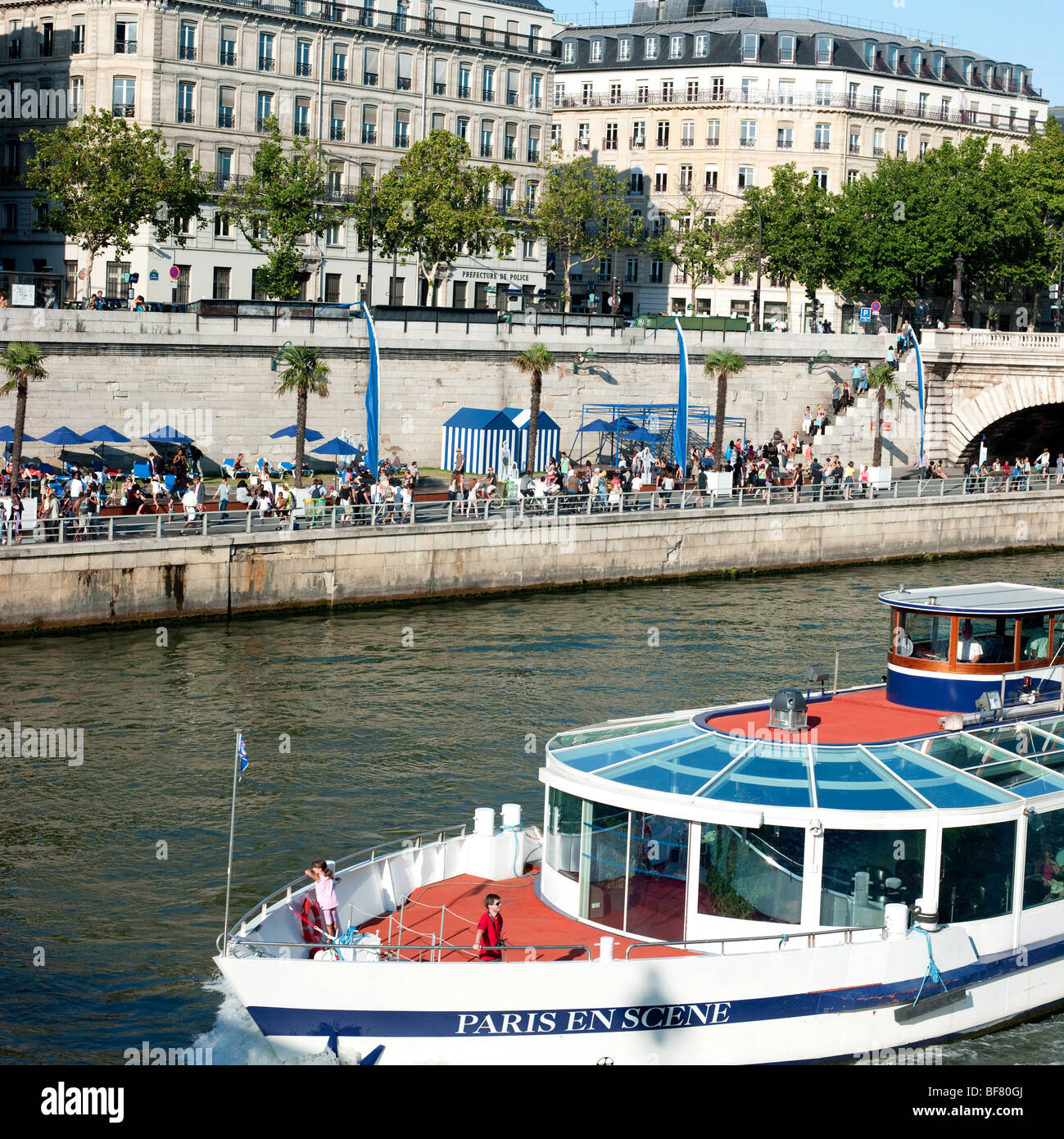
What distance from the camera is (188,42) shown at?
63.6 metres

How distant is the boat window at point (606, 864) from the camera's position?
15.0m

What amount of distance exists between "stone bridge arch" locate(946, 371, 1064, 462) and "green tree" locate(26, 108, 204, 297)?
1096 inches

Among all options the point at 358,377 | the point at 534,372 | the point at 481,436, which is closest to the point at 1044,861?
the point at 534,372

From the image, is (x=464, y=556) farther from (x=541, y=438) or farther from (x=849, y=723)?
(x=849, y=723)

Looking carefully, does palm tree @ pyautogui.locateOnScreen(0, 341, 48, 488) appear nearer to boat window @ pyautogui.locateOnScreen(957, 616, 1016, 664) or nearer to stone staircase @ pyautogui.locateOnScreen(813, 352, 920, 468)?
boat window @ pyautogui.locateOnScreen(957, 616, 1016, 664)

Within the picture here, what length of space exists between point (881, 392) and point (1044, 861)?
41313mm

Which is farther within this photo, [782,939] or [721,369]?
[721,369]

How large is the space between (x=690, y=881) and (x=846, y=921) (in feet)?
4.64

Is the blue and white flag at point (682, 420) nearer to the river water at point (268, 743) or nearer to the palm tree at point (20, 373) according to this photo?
the river water at point (268, 743)

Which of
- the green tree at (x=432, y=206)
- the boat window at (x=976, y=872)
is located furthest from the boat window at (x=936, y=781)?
the green tree at (x=432, y=206)

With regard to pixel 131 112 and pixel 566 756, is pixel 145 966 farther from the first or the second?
pixel 131 112

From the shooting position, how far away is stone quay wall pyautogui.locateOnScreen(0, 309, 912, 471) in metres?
44.2

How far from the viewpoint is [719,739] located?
15.5 meters

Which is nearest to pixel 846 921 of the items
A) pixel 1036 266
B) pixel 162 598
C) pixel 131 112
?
pixel 162 598
